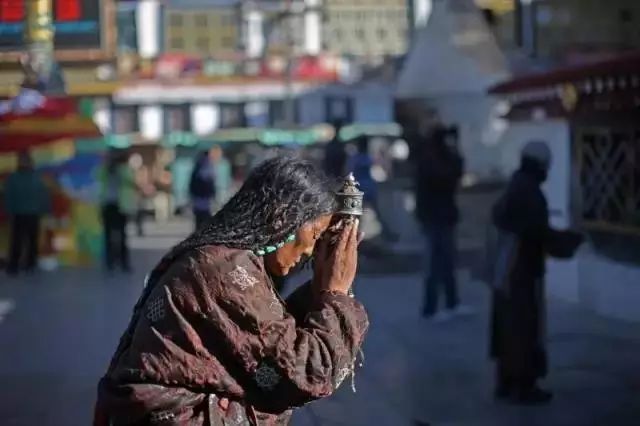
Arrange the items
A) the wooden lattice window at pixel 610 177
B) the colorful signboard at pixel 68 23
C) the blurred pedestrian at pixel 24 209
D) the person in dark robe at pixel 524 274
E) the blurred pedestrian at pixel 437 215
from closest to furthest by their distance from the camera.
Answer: the person in dark robe at pixel 524 274 < the wooden lattice window at pixel 610 177 < the blurred pedestrian at pixel 437 215 < the blurred pedestrian at pixel 24 209 < the colorful signboard at pixel 68 23

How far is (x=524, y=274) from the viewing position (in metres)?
6.39

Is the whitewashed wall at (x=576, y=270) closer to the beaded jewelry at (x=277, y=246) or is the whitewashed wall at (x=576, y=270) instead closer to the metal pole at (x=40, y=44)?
the beaded jewelry at (x=277, y=246)

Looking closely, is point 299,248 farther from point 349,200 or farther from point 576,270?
point 576,270

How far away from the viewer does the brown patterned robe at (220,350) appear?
2.26 m

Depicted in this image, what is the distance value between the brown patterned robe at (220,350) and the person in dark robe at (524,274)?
4.11m

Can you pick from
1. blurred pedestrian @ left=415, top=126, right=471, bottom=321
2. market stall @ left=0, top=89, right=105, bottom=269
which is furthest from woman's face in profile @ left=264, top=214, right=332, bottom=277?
market stall @ left=0, top=89, right=105, bottom=269

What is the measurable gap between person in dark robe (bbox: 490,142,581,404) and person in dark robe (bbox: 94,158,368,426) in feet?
13.2

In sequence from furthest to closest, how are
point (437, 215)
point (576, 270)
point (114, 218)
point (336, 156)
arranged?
point (336, 156), point (114, 218), point (576, 270), point (437, 215)

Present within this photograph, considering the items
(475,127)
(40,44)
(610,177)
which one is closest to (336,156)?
(475,127)

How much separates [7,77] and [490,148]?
30.2 ft

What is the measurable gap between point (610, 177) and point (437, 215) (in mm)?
1537

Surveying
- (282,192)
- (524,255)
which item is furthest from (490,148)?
(282,192)

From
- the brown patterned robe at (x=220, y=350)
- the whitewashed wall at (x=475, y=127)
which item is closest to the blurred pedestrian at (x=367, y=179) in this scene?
the whitewashed wall at (x=475, y=127)

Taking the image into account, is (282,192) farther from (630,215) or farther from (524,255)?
(630,215)
